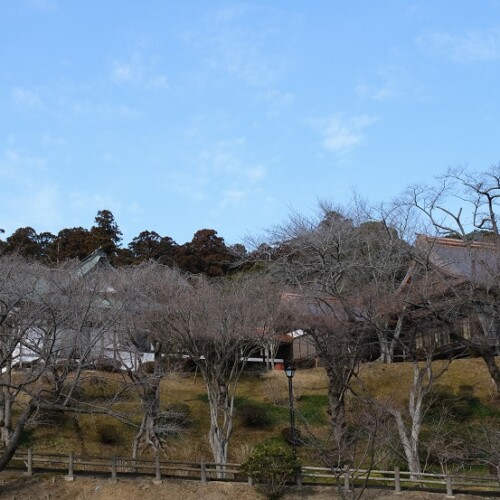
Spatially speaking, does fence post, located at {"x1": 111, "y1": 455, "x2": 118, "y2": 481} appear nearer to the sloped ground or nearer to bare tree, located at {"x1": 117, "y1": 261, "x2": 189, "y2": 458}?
the sloped ground

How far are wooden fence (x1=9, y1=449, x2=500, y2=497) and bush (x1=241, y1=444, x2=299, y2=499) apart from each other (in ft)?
1.30

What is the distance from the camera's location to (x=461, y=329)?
33.8 metres

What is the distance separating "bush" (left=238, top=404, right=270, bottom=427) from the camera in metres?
31.9

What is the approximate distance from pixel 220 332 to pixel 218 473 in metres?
4.65

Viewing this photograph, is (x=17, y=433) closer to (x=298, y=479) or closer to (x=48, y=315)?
(x=48, y=315)

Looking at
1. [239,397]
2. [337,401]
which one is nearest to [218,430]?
[337,401]

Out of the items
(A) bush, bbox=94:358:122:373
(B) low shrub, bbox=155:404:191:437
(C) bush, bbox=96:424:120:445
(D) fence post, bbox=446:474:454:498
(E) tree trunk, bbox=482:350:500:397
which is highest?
(A) bush, bbox=94:358:122:373

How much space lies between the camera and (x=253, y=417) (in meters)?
31.9

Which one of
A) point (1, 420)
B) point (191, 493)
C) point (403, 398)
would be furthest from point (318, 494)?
point (1, 420)

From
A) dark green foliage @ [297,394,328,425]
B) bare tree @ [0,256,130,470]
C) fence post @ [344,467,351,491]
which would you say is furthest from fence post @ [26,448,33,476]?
dark green foliage @ [297,394,328,425]

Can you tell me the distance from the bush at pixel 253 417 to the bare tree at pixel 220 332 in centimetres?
426

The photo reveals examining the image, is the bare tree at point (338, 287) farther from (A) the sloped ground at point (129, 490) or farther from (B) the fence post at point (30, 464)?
(B) the fence post at point (30, 464)

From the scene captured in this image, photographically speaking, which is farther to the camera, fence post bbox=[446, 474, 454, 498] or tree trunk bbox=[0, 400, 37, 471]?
fence post bbox=[446, 474, 454, 498]

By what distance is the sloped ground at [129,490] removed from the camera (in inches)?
905
